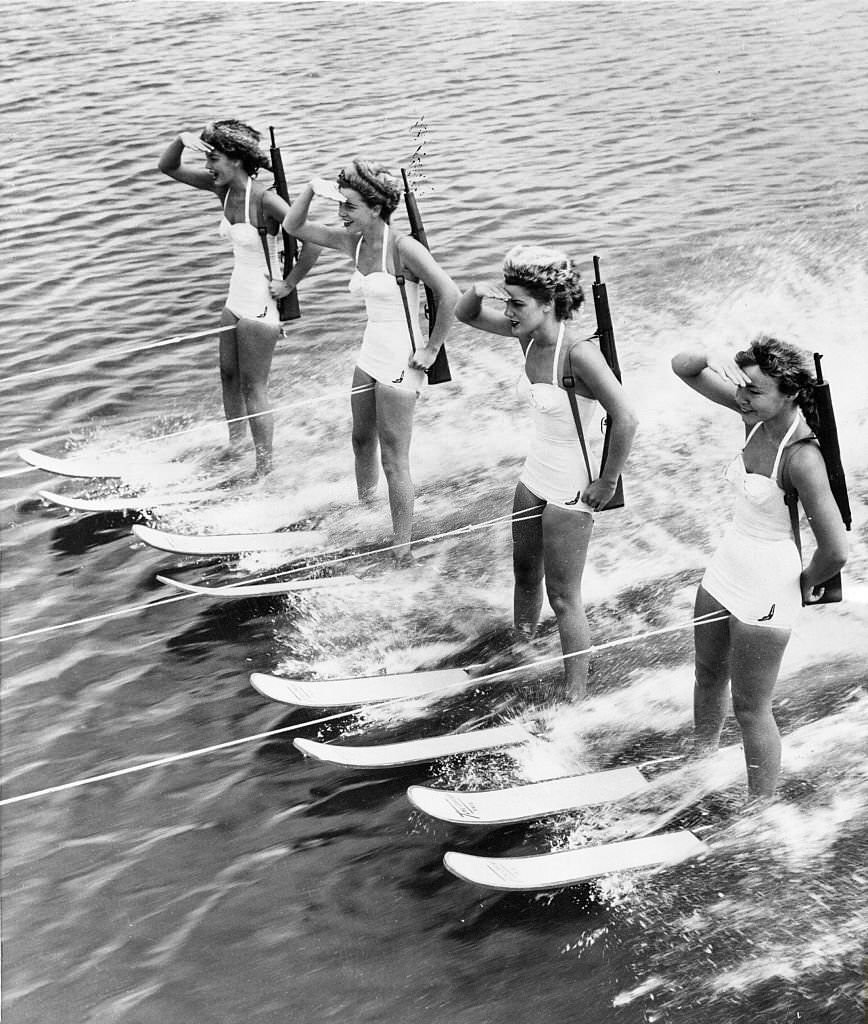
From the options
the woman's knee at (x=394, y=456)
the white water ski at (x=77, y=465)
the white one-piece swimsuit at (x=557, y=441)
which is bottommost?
the white water ski at (x=77, y=465)

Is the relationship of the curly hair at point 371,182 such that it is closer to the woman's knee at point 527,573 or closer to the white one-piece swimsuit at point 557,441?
the white one-piece swimsuit at point 557,441

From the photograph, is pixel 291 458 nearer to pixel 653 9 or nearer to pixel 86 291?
pixel 86 291

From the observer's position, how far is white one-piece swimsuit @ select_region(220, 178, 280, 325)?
6234 millimetres

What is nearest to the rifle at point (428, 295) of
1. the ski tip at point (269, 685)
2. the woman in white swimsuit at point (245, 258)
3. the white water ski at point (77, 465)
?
the woman in white swimsuit at point (245, 258)

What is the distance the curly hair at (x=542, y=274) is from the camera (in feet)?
14.2

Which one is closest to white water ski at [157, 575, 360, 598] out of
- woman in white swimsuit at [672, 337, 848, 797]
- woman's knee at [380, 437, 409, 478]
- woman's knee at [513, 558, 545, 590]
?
woman's knee at [380, 437, 409, 478]

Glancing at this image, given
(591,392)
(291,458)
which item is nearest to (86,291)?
(291,458)

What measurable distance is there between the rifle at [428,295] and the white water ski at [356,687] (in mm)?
1281

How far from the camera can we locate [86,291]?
1025 cm

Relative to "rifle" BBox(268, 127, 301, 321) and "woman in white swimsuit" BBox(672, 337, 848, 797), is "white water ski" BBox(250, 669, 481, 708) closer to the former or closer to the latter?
"woman in white swimsuit" BBox(672, 337, 848, 797)

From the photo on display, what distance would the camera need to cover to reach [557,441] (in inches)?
180

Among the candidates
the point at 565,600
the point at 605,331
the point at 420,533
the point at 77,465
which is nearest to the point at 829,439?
the point at 605,331

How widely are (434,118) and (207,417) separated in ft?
19.1

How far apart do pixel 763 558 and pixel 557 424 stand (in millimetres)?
997
